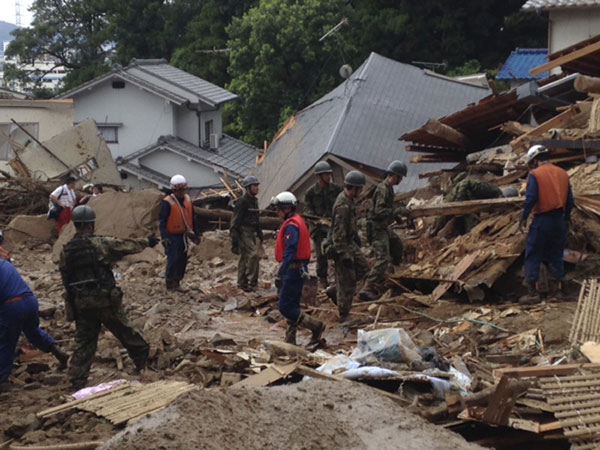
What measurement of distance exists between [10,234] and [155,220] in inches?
126

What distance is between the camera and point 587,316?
9375 mm

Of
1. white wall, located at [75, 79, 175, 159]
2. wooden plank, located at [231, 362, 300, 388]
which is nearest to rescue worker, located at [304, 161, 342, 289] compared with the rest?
wooden plank, located at [231, 362, 300, 388]

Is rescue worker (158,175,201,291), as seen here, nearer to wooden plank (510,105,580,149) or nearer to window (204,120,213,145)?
wooden plank (510,105,580,149)

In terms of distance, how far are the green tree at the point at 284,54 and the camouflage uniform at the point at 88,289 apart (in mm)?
29341

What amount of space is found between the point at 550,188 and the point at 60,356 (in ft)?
18.3

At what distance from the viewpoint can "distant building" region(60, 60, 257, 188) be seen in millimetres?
36469

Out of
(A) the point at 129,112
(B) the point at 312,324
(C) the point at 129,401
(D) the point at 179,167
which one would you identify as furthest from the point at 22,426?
(A) the point at 129,112

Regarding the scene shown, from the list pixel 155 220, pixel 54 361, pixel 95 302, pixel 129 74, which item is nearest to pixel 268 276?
pixel 155 220

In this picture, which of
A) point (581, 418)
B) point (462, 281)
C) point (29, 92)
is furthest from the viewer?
point (29, 92)

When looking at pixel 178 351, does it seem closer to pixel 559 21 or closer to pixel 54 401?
pixel 54 401

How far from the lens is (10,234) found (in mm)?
19516

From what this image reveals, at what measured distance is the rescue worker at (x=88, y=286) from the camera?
8906mm

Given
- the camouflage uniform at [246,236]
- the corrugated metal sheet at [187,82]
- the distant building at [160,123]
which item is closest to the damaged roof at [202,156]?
the distant building at [160,123]

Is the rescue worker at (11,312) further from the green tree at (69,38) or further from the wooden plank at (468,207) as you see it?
the green tree at (69,38)
